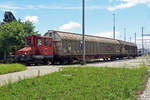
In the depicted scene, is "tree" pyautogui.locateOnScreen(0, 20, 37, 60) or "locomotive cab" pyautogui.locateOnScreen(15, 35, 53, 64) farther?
"tree" pyautogui.locateOnScreen(0, 20, 37, 60)

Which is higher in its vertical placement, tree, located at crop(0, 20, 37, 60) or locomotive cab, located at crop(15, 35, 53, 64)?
tree, located at crop(0, 20, 37, 60)

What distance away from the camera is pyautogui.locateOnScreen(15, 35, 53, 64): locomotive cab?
1895 cm

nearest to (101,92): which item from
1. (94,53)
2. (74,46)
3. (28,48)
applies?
(28,48)

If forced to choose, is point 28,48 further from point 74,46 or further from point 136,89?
point 136,89

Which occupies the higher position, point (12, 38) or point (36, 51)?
point (12, 38)

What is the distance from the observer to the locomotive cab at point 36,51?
62.2 ft

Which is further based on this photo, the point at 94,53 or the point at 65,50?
the point at 94,53

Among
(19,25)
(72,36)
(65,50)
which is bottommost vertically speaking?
(65,50)

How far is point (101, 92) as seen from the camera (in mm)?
6285

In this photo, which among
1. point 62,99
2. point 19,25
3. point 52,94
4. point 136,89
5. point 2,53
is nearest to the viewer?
point 62,99

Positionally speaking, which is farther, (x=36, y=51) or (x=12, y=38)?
(x=12, y=38)

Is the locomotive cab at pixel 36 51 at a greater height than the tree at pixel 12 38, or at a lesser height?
lesser

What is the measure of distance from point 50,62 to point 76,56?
348cm

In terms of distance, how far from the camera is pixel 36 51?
65.1 ft
